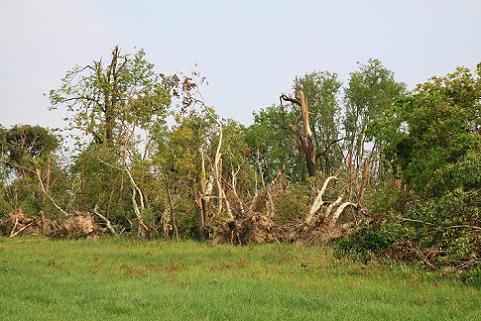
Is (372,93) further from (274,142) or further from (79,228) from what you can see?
(79,228)

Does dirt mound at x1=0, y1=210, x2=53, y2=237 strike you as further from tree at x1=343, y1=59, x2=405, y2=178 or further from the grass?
tree at x1=343, y1=59, x2=405, y2=178

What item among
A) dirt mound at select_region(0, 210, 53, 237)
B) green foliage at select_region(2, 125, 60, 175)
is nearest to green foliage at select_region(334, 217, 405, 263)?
dirt mound at select_region(0, 210, 53, 237)

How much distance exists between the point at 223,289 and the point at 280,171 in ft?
62.6

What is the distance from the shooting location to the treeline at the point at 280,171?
13.1 metres

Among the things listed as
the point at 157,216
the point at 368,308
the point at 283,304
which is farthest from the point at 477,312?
the point at 157,216

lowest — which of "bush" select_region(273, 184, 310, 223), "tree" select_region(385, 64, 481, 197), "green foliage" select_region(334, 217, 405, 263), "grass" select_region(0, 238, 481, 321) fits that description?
"grass" select_region(0, 238, 481, 321)

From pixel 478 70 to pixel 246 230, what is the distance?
31.5 ft

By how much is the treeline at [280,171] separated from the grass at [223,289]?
1482mm

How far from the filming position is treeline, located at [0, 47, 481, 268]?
13148mm

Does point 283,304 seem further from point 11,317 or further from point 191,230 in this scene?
point 191,230

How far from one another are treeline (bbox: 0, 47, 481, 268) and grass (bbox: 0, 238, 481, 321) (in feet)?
4.86

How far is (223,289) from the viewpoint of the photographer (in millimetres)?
10375

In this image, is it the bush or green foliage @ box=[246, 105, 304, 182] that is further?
green foliage @ box=[246, 105, 304, 182]

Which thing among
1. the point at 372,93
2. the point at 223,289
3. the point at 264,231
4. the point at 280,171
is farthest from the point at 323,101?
the point at 223,289
